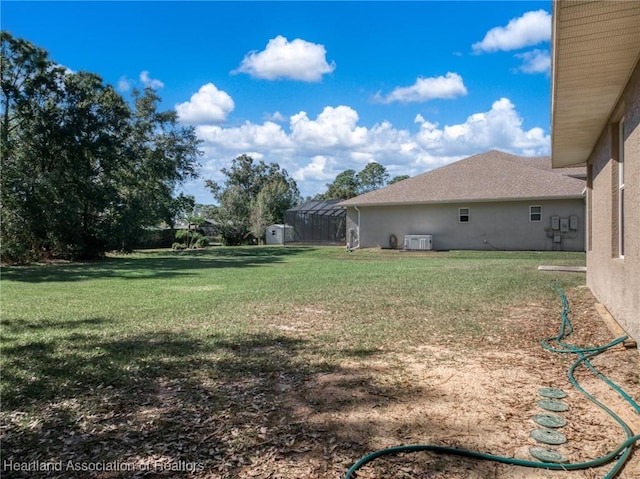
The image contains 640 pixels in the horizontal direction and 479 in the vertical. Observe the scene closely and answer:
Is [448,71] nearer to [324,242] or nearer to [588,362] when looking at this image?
[588,362]

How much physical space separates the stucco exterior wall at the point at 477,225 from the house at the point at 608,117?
44.6ft

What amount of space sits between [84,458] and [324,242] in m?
30.7

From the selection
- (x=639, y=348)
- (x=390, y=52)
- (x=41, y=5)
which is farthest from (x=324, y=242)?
(x=639, y=348)

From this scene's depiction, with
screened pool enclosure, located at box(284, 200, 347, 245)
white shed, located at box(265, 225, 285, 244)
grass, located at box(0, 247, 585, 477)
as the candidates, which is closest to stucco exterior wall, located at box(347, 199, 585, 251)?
screened pool enclosure, located at box(284, 200, 347, 245)

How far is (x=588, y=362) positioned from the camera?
4.12 meters

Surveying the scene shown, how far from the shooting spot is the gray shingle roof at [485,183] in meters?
20.1

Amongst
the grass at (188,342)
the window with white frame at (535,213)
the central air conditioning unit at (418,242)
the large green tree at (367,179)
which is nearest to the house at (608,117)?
the grass at (188,342)

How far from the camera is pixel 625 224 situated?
4.80m

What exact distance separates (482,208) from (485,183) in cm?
152

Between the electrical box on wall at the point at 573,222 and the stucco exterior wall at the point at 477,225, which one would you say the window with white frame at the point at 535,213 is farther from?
the electrical box on wall at the point at 573,222

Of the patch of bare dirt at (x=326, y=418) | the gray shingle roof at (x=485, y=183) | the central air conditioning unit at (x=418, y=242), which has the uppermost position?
the gray shingle roof at (x=485, y=183)

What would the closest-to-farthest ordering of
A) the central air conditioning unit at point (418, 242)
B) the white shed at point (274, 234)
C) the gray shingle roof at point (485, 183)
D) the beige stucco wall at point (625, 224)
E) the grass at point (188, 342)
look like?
the grass at point (188, 342) → the beige stucco wall at point (625, 224) → the gray shingle roof at point (485, 183) → the central air conditioning unit at point (418, 242) → the white shed at point (274, 234)

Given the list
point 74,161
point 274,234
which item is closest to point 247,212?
point 274,234

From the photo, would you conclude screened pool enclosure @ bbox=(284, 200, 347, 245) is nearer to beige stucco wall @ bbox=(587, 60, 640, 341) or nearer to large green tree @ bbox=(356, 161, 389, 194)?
beige stucco wall @ bbox=(587, 60, 640, 341)
